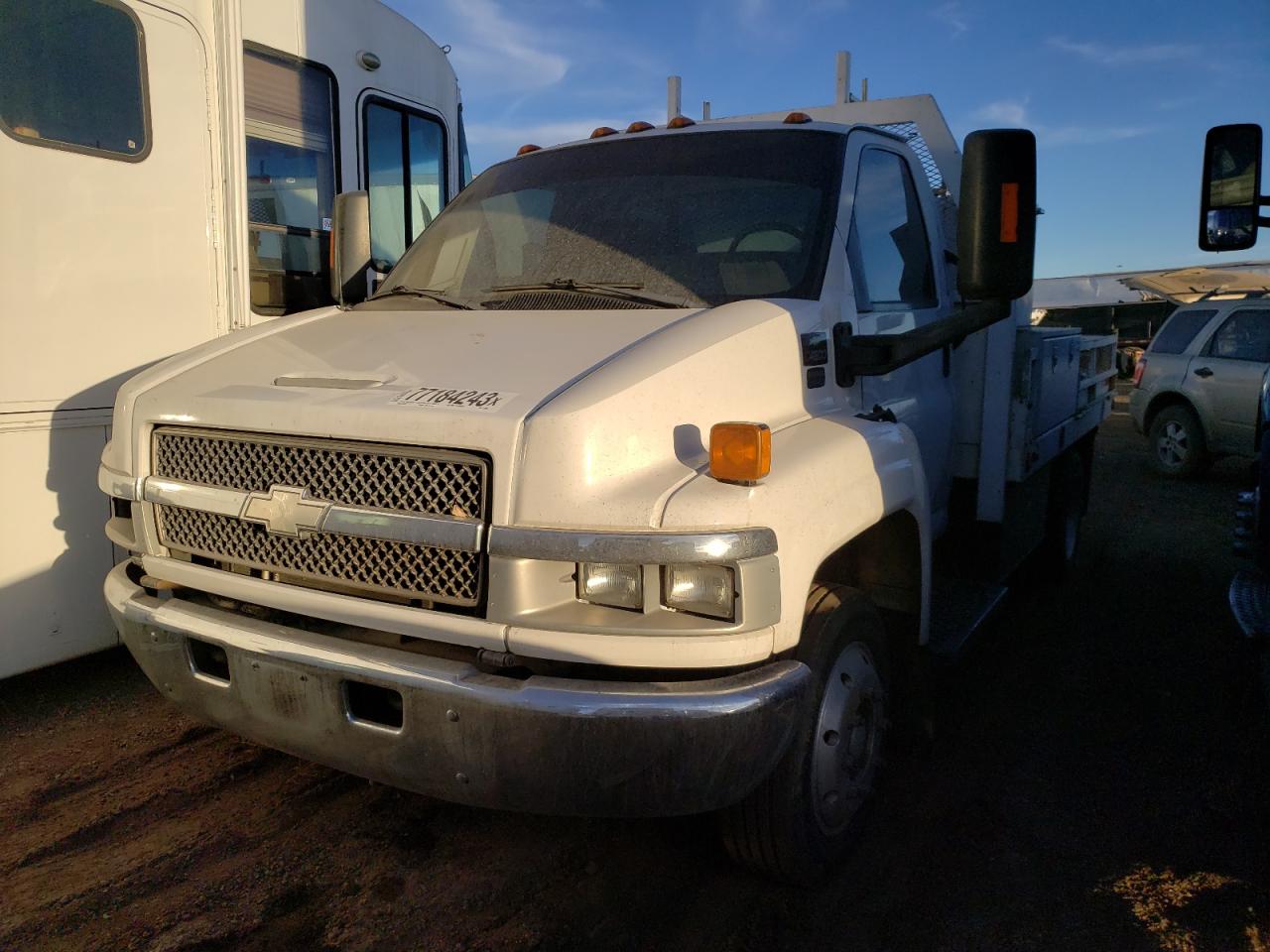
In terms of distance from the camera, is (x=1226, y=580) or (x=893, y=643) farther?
(x=1226, y=580)

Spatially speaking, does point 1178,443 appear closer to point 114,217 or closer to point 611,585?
point 611,585

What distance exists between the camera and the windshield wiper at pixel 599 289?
3.25 m

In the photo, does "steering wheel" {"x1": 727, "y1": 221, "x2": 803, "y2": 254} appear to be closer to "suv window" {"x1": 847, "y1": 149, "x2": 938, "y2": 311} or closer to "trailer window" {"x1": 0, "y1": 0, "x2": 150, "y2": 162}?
"suv window" {"x1": 847, "y1": 149, "x2": 938, "y2": 311}

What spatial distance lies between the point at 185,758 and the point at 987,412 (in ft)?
11.9

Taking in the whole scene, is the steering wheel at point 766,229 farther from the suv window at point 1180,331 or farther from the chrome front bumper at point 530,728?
the suv window at point 1180,331

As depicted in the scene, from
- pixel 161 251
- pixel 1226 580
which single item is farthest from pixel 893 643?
pixel 1226 580

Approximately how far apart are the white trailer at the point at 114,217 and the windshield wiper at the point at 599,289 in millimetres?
1591

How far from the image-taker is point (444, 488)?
2.53 meters

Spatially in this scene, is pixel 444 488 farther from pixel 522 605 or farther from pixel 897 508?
pixel 897 508

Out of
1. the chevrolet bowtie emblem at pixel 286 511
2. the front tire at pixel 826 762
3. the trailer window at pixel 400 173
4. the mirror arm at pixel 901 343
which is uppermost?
the trailer window at pixel 400 173

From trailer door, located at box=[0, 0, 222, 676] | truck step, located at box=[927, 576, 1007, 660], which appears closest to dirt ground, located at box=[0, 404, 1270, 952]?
truck step, located at box=[927, 576, 1007, 660]

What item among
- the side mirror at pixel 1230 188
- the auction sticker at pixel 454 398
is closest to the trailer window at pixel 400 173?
the auction sticker at pixel 454 398

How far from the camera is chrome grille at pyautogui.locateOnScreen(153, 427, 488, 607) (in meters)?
2.52

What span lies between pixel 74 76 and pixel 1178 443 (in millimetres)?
11295
